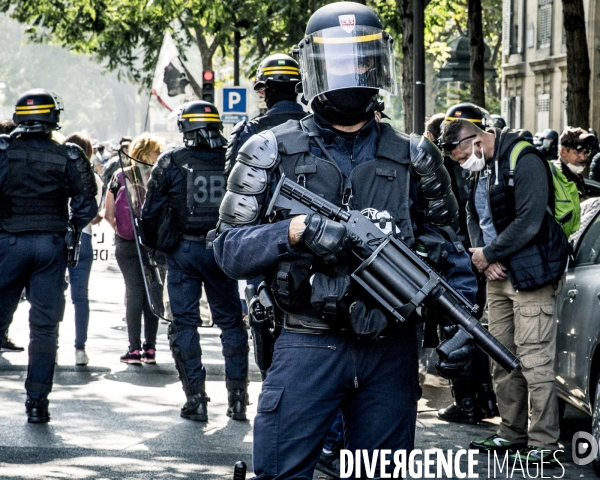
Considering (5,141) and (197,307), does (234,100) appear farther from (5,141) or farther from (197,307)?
(5,141)

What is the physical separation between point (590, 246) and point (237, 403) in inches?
95.1

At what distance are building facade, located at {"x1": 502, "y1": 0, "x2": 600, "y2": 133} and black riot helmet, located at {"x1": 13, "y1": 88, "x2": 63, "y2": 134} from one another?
21394 mm

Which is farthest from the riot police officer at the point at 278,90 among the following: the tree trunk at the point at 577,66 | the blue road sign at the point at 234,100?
the blue road sign at the point at 234,100

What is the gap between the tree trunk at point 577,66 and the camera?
43.4ft

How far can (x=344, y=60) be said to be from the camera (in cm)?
419

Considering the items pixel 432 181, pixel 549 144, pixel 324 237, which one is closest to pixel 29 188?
pixel 432 181

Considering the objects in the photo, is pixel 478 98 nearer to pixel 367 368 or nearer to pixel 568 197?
pixel 568 197

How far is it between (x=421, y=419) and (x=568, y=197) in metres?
1.95

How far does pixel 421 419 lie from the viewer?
7.80 m

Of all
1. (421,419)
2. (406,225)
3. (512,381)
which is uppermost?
(406,225)

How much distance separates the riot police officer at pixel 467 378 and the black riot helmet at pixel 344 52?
10.4ft

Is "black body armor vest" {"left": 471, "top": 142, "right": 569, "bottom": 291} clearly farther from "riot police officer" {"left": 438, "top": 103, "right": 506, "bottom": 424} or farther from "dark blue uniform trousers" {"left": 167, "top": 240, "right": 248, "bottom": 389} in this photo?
"dark blue uniform trousers" {"left": 167, "top": 240, "right": 248, "bottom": 389}

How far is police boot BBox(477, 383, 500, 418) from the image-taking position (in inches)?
311

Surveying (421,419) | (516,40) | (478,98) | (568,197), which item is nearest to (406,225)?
(568,197)
